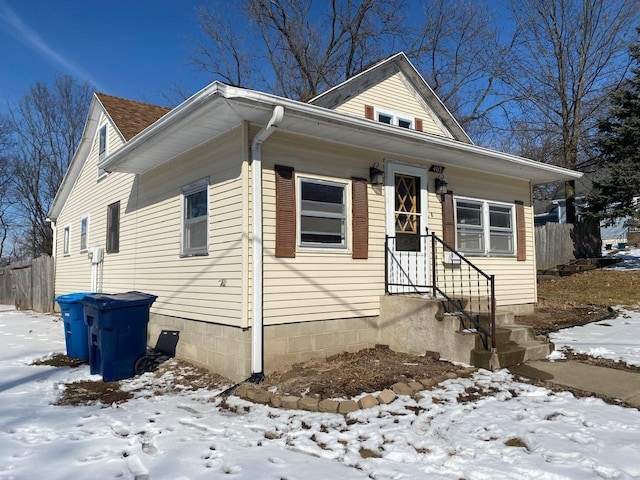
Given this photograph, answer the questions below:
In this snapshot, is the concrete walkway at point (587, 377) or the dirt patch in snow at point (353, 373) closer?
the concrete walkway at point (587, 377)

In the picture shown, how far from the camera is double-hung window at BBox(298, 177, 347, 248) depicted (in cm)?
610

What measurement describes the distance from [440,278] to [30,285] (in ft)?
46.9

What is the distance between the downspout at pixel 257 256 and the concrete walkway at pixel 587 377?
2.99 m

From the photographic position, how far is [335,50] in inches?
802

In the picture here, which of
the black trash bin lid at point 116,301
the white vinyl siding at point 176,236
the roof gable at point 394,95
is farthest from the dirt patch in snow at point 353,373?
the roof gable at point 394,95

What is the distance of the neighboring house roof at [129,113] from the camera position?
10.1 meters

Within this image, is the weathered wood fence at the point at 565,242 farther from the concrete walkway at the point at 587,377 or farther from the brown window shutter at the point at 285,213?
the brown window shutter at the point at 285,213

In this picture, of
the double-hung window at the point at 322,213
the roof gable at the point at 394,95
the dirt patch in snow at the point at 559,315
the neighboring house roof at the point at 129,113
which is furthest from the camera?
the neighboring house roof at the point at 129,113

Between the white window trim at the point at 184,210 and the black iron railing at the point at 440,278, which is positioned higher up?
the white window trim at the point at 184,210

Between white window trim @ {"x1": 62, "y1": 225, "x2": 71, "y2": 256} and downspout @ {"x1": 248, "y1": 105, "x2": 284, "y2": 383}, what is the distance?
9.75 metres

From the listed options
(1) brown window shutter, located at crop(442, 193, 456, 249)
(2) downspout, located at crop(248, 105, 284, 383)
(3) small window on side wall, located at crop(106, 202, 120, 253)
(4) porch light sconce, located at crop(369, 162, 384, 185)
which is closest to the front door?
(4) porch light sconce, located at crop(369, 162, 384, 185)

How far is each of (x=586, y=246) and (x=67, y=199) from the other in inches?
692

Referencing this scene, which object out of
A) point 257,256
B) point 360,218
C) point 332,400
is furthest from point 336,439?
point 360,218

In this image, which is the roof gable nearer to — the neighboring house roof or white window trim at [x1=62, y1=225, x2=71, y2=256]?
the neighboring house roof
